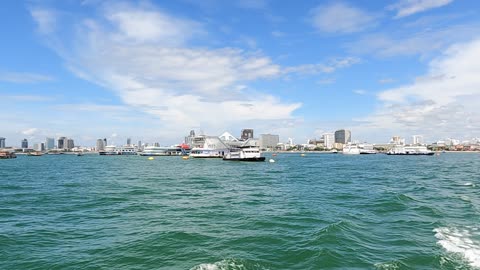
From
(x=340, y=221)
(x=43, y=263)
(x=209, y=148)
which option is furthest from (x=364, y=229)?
(x=209, y=148)

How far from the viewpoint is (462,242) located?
15.6 metres

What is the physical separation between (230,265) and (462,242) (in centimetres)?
1092

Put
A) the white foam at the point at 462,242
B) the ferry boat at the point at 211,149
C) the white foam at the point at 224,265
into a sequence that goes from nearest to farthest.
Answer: the white foam at the point at 224,265 < the white foam at the point at 462,242 < the ferry boat at the point at 211,149

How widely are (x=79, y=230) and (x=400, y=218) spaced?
18845 mm

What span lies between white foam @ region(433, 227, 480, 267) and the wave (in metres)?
8.03

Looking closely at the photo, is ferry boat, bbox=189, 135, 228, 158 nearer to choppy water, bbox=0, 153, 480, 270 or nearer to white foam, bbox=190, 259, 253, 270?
choppy water, bbox=0, 153, 480, 270

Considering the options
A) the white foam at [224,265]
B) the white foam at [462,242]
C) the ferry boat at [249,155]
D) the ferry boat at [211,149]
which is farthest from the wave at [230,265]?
the ferry boat at [211,149]

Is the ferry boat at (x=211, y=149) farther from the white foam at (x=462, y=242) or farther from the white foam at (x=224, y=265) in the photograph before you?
the white foam at (x=224, y=265)

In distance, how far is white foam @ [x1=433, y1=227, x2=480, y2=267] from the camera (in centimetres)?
1347

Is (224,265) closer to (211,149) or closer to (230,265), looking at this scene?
(230,265)

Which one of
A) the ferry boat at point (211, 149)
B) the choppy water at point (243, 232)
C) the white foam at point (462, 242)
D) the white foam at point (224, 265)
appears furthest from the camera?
the ferry boat at point (211, 149)

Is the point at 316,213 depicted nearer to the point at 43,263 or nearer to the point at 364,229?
the point at 364,229

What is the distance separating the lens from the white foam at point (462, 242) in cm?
1347

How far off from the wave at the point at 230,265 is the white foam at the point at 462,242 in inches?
316
